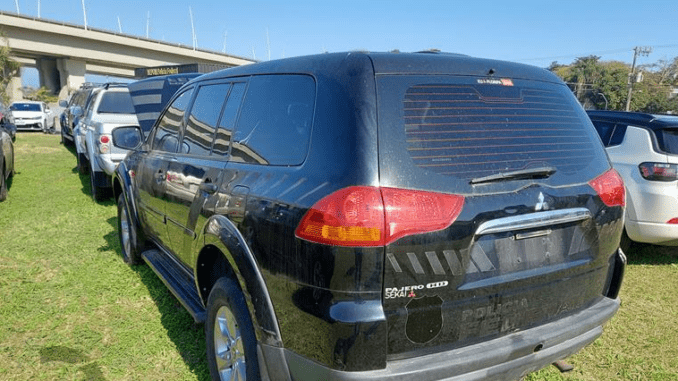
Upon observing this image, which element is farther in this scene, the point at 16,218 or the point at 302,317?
the point at 16,218

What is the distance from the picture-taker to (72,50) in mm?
42469

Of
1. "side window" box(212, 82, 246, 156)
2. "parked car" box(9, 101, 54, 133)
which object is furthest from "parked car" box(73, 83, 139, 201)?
"parked car" box(9, 101, 54, 133)

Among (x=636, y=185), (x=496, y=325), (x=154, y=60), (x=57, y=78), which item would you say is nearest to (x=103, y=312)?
(x=496, y=325)

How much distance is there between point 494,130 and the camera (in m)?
2.10

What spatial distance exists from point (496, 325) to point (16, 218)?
22.7ft

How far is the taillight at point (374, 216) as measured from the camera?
1745mm

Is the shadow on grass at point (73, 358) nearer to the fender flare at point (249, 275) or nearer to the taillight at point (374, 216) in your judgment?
the fender flare at point (249, 275)

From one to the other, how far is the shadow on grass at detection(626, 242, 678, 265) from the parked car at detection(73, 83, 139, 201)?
23.5ft

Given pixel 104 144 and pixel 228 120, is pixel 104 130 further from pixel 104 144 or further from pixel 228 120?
pixel 228 120

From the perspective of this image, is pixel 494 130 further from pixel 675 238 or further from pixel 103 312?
pixel 675 238

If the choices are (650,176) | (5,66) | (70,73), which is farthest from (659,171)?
(70,73)

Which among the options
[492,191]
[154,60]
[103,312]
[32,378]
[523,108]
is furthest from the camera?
[154,60]

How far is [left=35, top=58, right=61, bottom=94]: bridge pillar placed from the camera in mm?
49250

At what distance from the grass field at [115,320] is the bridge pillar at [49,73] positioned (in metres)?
51.8
